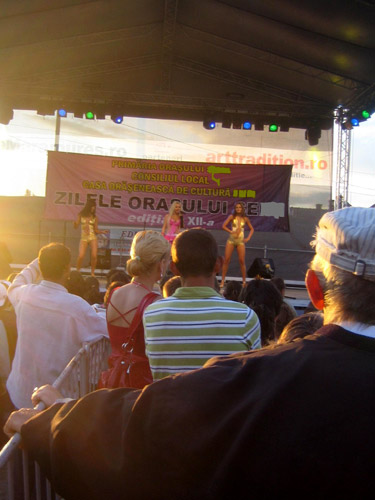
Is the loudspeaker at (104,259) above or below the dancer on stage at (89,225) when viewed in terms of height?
below

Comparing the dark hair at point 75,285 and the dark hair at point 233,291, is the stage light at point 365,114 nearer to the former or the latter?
the dark hair at point 233,291

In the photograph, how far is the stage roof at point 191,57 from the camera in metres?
7.43

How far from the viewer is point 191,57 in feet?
30.9

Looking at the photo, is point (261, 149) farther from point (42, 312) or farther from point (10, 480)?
point (10, 480)

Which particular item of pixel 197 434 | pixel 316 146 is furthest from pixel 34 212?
pixel 197 434

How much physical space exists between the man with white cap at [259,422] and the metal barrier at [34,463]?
391 millimetres

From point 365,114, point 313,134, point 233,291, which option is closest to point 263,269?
point 313,134

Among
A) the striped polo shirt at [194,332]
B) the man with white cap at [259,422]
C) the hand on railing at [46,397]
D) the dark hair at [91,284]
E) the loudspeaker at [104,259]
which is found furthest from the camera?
the loudspeaker at [104,259]

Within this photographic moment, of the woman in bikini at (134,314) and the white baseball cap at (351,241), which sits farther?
the woman in bikini at (134,314)

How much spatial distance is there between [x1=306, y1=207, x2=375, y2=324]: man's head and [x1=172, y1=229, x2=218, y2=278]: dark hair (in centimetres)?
84

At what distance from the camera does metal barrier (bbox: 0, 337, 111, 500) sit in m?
1.31

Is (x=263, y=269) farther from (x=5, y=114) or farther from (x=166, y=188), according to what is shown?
(x=5, y=114)

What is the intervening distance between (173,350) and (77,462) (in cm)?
70

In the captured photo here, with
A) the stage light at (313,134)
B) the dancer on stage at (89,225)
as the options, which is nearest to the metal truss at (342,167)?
the stage light at (313,134)
